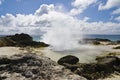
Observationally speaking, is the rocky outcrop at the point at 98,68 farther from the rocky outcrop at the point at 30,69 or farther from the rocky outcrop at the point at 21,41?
the rocky outcrop at the point at 21,41

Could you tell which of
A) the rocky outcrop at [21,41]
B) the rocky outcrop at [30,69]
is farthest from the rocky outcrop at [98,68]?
the rocky outcrop at [21,41]

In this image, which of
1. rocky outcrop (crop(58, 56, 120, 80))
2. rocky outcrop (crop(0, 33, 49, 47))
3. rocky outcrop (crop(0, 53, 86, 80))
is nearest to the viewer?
rocky outcrop (crop(0, 53, 86, 80))

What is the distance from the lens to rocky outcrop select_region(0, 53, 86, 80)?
579 cm

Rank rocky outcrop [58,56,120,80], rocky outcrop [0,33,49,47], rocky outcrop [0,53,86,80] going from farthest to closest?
rocky outcrop [0,33,49,47]
rocky outcrop [58,56,120,80]
rocky outcrop [0,53,86,80]

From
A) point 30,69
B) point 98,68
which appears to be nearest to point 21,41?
point 98,68

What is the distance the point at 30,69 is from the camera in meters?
6.07

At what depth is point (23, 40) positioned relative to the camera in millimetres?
63406

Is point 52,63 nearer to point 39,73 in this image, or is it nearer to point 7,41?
point 39,73

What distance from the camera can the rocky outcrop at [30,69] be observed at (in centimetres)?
579

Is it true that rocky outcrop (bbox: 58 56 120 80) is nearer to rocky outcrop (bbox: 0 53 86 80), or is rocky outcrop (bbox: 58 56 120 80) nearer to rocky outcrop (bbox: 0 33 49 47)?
rocky outcrop (bbox: 0 53 86 80)

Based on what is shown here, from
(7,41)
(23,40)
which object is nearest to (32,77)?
(7,41)

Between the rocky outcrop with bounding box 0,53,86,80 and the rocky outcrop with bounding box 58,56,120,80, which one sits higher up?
the rocky outcrop with bounding box 0,53,86,80

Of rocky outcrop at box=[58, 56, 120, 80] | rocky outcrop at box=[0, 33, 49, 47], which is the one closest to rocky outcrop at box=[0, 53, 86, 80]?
rocky outcrop at box=[58, 56, 120, 80]

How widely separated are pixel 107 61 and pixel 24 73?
19338 millimetres
